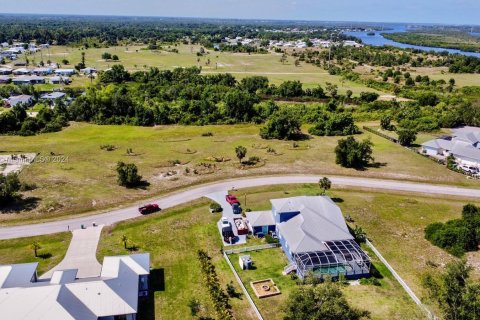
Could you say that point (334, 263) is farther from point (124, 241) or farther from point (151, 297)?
point (124, 241)

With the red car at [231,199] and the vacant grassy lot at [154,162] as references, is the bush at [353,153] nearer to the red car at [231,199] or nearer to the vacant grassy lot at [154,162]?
the vacant grassy lot at [154,162]

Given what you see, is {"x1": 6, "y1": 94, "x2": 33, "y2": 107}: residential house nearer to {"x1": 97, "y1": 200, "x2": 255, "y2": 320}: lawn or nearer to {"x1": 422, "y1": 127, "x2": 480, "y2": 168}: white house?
{"x1": 97, "y1": 200, "x2": 255, "y2": 320}: lawn

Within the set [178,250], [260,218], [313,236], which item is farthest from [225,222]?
[313,236]

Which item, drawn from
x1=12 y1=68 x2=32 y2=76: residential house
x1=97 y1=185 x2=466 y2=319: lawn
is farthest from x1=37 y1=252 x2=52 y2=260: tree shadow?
x1=12 y1=68 x2=32 y2=76: residential house

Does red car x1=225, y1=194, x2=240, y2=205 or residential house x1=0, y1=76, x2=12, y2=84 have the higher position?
residential house x1=0, y1=76, x2=12, y2=84

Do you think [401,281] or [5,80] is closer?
[401,281]

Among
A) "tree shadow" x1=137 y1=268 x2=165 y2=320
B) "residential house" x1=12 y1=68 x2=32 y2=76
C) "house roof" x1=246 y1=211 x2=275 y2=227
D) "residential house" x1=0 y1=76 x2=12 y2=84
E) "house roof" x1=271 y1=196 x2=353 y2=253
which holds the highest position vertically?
"residential house" x1=12 y1=68 x2=32 y2=76

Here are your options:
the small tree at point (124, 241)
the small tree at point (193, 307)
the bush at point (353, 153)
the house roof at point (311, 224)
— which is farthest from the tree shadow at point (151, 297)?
the bush at point (353, 153)
